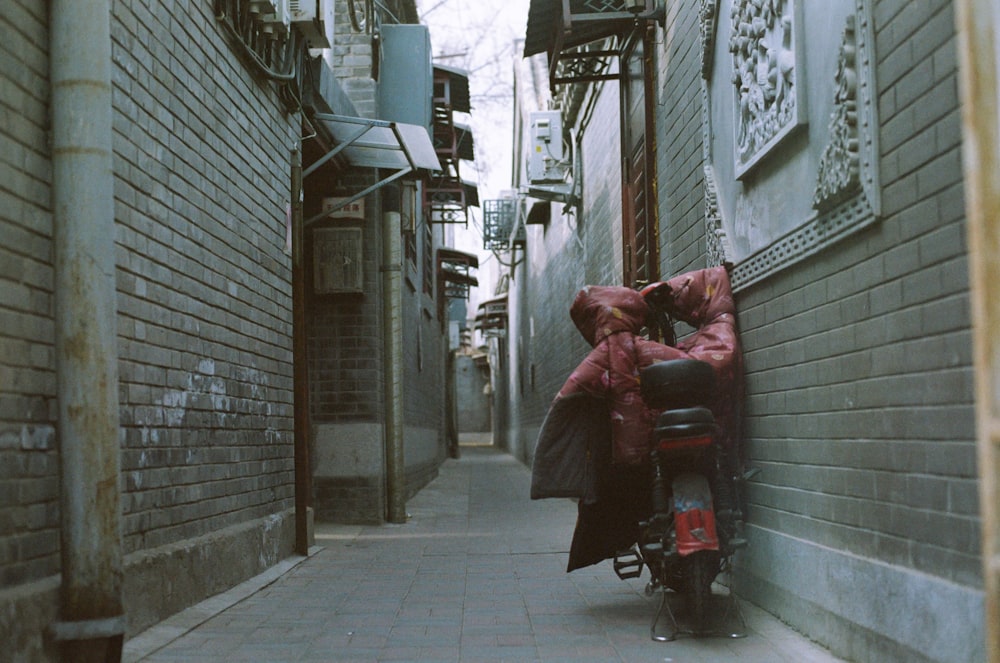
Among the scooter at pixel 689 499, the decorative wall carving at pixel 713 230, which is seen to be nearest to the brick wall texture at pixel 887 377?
the scooter at pixel 689 499

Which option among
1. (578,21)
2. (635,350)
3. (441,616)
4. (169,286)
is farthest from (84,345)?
(578,21)

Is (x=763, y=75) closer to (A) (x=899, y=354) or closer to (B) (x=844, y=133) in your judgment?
(B) (x=844, y=133)

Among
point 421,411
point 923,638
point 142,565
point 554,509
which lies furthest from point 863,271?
point 421,411

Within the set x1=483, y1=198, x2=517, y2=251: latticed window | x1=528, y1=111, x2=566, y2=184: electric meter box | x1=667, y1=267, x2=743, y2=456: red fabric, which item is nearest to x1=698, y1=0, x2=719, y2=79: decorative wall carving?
x1=667, y1=267, x2=743, y2=456: red fabric

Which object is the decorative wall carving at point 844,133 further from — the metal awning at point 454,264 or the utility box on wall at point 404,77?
the metal awning at point 454,264

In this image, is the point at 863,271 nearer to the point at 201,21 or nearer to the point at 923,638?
the point at 923,638

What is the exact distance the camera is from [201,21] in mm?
6203

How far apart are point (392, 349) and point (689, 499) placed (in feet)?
22.3

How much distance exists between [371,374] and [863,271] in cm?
761

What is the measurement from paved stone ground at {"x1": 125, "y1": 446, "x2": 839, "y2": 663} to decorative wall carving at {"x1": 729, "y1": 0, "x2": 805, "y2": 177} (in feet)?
7.76

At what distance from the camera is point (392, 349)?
36.8 feet

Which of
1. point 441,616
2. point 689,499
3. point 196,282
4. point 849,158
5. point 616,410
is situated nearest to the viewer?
point 849,158

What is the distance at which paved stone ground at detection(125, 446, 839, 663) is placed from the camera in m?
4.56

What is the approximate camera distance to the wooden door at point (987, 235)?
1.73m
